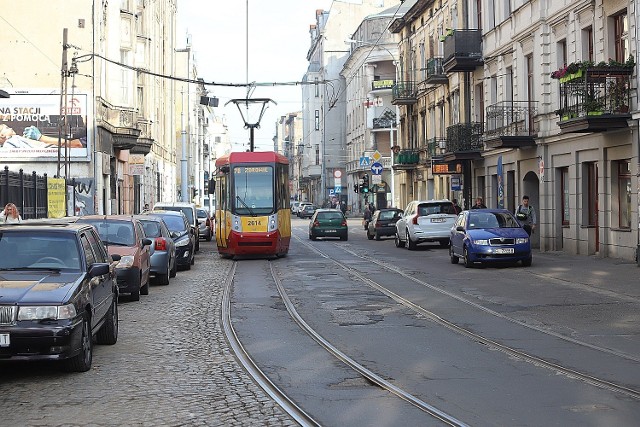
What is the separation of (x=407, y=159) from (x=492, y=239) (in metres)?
34.4

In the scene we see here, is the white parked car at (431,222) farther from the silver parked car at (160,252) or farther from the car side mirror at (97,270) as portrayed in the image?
the car side mirror at (97,270)

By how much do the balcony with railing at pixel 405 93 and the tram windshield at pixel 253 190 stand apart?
3041 cm

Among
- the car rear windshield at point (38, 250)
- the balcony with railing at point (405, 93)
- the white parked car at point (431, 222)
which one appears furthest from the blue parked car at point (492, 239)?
the balcony with railing at point (405, 93)

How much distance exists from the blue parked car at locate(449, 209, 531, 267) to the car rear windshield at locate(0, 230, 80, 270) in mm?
15867

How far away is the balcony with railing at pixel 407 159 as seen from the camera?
59.0 metres

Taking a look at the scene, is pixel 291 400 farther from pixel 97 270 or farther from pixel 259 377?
pixel 97 270

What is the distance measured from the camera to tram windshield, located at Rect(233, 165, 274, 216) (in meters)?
30.5

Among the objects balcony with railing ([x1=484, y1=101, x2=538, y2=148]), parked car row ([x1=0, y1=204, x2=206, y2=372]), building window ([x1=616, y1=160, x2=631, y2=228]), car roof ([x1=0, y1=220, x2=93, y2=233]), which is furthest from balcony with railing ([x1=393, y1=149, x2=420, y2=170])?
car roof ([x1=0, y1=220, x2=93, y2=233])

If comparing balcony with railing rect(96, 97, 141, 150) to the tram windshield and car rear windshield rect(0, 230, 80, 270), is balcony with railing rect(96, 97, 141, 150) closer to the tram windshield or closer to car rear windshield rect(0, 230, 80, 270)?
the tram windshield

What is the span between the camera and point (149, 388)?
9445 millimetres

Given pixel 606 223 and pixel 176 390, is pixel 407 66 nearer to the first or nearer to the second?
pixel 606 223

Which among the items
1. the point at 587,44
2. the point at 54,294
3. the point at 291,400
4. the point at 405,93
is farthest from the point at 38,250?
the point at 405,93

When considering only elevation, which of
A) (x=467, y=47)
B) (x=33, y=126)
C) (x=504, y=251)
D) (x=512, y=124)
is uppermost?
(x=467, y=47)

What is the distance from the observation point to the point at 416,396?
8.84 m
